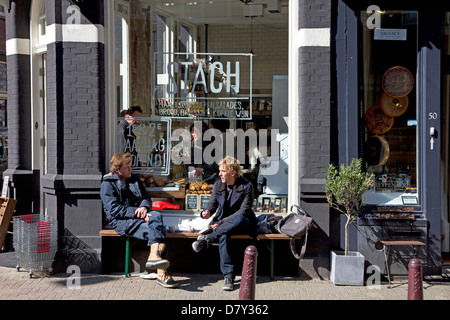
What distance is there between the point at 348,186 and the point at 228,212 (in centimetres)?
145

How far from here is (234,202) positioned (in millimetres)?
6887

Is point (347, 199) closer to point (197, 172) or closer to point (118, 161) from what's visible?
point (197, 172)

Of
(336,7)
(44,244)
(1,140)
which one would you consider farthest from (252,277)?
(1,140)

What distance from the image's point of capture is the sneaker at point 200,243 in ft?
21.7

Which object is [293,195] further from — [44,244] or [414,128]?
[44,244]

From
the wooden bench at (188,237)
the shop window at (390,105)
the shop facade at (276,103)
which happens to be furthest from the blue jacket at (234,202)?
the shop window at (390,105)

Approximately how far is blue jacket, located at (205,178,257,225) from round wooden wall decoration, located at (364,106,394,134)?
174cm

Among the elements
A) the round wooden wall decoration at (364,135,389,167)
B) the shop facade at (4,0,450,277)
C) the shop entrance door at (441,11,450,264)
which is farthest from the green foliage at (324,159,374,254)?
the shop entrance door at (441,11,450,264)

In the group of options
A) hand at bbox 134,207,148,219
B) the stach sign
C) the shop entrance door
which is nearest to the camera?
hand at bbox 134,207,148,219

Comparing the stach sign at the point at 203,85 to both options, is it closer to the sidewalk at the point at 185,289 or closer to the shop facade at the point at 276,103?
the shop facade at the point at 276,103

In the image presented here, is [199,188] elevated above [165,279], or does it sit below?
above

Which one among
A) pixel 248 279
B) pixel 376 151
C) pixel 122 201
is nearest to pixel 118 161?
pixel 122 201

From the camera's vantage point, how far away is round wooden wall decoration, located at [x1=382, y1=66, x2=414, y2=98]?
7.27m

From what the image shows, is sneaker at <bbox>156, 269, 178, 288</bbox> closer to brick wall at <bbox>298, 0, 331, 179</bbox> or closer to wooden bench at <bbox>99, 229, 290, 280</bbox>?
wooden bench at <bbox>99, 229, 290, 280</bbox>
